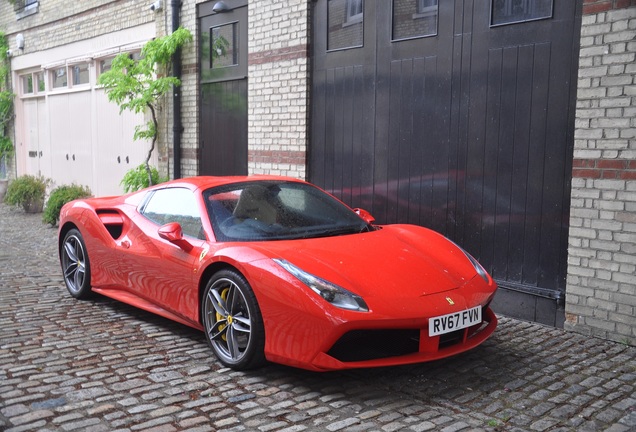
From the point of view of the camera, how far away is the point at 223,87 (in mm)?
9984

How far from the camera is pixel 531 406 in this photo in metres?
3.88

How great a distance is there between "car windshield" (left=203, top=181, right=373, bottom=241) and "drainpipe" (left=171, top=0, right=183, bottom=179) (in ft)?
19.1

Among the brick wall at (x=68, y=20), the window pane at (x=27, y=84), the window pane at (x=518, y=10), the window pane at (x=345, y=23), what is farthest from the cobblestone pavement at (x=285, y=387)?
the window pane at (x=27, y=84)

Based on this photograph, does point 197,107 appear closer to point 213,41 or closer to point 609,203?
point 213,41

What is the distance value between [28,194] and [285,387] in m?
12.0

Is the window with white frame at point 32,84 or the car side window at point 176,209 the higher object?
the window with white frame at point 32,84

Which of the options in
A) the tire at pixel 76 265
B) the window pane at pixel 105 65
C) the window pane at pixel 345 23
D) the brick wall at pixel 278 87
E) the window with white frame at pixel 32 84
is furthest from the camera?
the window with white frame at pixel 32 84

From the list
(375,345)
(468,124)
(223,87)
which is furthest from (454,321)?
(223,87)

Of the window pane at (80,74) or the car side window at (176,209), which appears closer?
the car side window at (176,209)

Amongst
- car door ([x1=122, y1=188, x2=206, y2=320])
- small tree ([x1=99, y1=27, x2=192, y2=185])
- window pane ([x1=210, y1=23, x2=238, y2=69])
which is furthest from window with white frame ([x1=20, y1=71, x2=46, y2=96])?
car door ([x1=122, y1=188, x2=206, y2=320])

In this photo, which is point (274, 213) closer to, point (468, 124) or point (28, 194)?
point (468, 124)

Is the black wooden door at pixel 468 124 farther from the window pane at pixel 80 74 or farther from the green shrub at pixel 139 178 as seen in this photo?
the window pane at pixel 80 74

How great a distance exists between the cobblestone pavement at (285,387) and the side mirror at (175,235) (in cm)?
79

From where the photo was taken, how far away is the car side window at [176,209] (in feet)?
16.5
